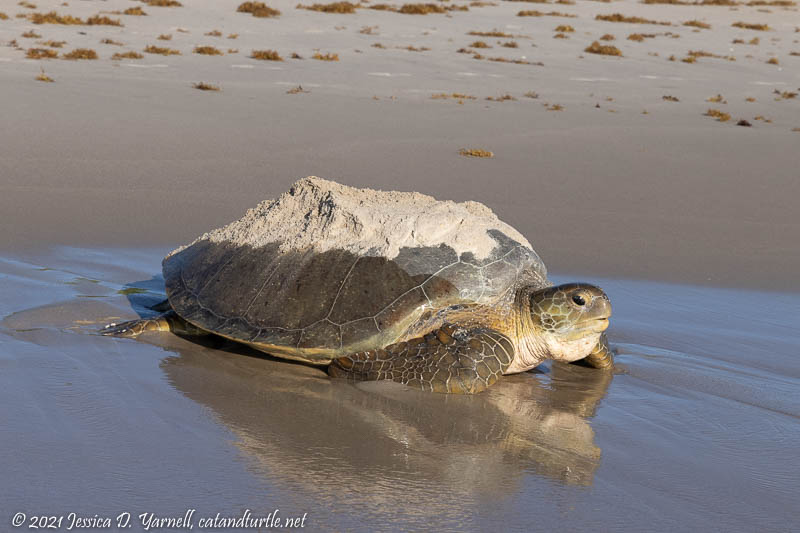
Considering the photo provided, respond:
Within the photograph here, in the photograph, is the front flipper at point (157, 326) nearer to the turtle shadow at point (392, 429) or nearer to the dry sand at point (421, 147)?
the turtle shadow at point (392, 429)

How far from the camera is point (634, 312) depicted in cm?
485

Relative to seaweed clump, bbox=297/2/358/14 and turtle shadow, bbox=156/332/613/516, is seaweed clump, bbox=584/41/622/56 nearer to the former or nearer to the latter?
seaweed clump, bbox=297/2/358/14

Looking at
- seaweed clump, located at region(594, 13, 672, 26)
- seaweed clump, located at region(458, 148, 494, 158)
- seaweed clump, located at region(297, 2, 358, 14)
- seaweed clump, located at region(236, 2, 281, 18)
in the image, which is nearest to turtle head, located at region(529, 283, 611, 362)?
seaweed clump, located at region(458, 148, 494, 158)

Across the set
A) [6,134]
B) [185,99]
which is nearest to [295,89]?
[185,99]

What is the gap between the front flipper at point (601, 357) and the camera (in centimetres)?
383

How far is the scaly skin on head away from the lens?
3.70m

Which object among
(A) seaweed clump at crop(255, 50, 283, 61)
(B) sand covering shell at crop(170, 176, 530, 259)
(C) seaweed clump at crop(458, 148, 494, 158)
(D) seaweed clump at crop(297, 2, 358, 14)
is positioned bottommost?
(A) seaweed clump at crop(255, 50, 283, 61)

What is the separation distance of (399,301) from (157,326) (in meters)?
1.26

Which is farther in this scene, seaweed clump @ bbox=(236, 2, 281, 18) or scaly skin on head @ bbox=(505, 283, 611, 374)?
seaweed clump @ bbox=(236, 2, 281, 18)

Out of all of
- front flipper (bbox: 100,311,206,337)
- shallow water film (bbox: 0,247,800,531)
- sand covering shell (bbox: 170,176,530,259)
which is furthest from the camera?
front flipper (bbox: 100,311,206,337)

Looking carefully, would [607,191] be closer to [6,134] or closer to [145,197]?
[145,197]

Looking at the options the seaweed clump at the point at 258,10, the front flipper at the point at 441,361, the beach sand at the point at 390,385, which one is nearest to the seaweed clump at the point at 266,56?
the beach sand at the point at 390,385

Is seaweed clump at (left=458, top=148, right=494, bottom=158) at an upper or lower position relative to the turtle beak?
lower

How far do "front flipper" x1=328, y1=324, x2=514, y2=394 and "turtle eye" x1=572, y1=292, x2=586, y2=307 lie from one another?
0.33 m
